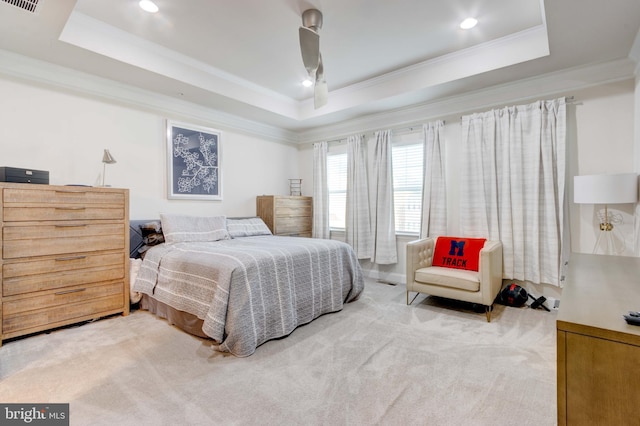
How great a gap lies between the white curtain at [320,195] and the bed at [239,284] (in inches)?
66.1

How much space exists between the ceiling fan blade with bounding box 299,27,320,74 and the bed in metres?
1.58

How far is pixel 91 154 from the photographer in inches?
127

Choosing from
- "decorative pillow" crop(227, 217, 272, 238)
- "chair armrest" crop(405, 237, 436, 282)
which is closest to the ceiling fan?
"chair armrest" crop(405, 237, 436, 282)

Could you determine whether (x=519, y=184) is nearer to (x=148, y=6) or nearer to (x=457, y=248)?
(x=457, y=248)

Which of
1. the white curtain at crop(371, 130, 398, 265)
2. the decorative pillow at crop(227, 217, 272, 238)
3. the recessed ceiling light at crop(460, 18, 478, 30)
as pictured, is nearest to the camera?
the recessed ceiling light at crop(460, 18, 478, 30)

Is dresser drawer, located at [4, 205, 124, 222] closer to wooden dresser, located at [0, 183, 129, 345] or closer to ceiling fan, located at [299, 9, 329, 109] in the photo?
wooden dresser, located at [0, 183, 129, 345]

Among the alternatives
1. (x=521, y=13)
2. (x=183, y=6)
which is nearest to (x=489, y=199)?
(x=521, y=13)

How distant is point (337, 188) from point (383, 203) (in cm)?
97

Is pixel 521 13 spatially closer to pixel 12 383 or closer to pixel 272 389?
pixel 272 389

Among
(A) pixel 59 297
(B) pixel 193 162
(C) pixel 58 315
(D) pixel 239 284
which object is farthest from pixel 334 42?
(C) pixel 58 315

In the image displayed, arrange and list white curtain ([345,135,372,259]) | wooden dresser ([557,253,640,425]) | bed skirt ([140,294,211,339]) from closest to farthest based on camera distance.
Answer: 1. wooden dresser ([557,253,640,425])
2. bed skirt ([140,294,211,339])
3. white curtain ([345,135,372,259])

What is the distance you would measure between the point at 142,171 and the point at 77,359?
2.18 metres

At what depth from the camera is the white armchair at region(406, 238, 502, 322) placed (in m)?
2.85

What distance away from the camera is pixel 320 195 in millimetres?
5117
